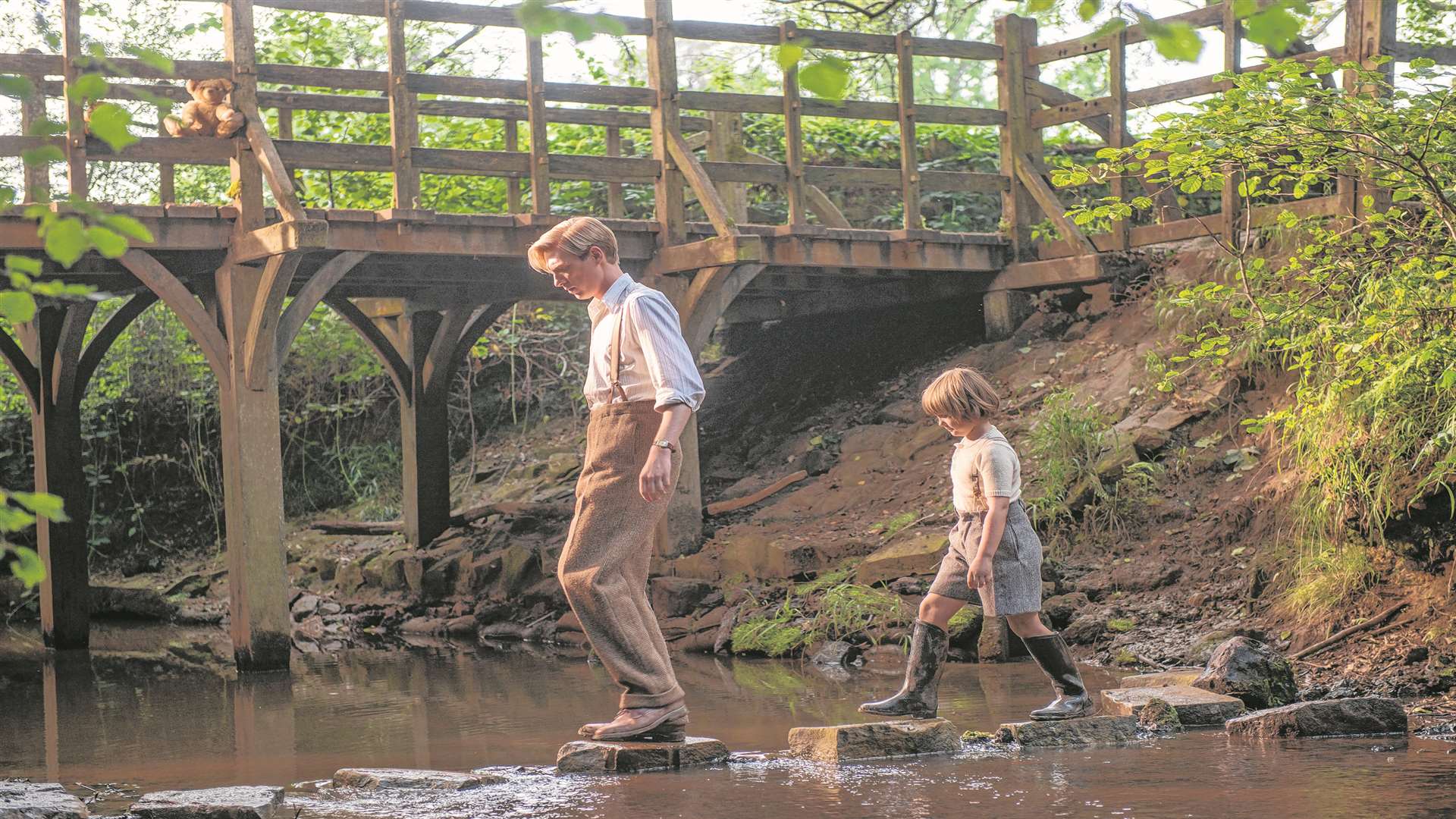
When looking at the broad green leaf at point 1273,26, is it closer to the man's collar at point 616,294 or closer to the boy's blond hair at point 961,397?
the man's collar at point 616,294

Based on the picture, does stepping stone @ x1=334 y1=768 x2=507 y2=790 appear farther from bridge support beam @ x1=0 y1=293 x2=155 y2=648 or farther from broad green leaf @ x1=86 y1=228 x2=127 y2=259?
bridge support beam @ x1=0 y1=293 x2=155 y2=648

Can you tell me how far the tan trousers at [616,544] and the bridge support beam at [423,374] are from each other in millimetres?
8010

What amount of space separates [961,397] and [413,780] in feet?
7.25

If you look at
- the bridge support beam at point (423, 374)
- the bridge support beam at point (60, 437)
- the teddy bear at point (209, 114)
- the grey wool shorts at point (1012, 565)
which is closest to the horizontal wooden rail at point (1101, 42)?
the bridge support beam at point (423, 374)

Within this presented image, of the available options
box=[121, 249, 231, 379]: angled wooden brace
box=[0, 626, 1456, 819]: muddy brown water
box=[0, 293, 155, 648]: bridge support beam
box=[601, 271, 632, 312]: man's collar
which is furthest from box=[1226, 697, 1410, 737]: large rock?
box=[0, 293, 155, 648]: bridge support beam

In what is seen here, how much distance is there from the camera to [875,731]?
5250 mm

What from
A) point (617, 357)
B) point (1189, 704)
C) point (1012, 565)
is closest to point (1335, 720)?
point (1189, 704)

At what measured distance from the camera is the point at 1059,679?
5711 mm

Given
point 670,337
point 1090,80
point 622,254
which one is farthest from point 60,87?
point 1090,80

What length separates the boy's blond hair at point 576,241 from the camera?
5238mm

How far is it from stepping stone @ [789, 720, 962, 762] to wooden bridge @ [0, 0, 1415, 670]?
336cm

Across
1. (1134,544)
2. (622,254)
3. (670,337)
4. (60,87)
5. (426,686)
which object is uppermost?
(60,87)

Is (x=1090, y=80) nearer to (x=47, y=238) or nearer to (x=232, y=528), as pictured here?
(x=232, y=528)

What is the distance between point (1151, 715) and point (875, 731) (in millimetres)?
1152
